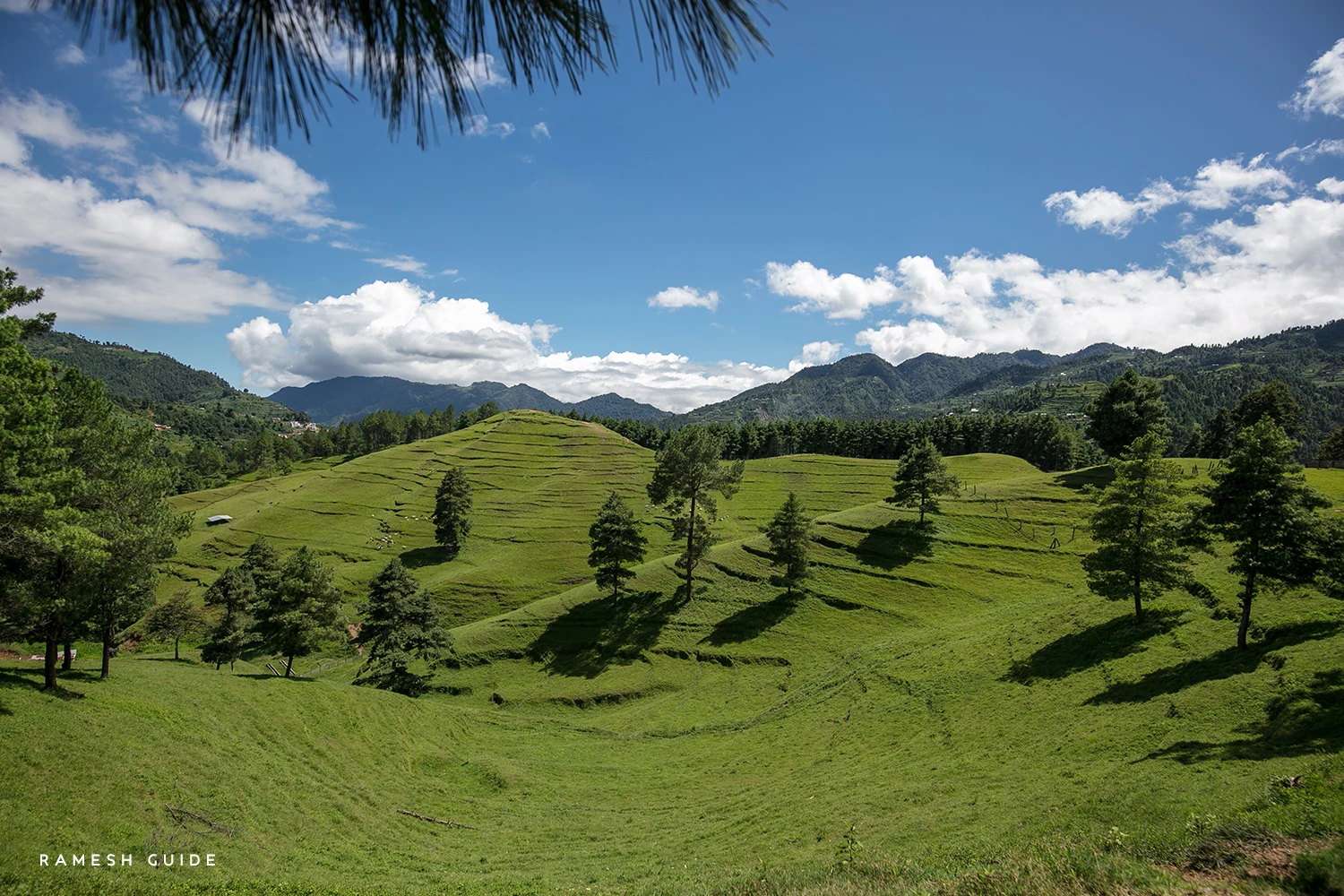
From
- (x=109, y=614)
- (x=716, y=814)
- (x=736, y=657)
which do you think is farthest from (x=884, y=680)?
(x=109, y=614)

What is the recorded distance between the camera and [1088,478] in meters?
70.4

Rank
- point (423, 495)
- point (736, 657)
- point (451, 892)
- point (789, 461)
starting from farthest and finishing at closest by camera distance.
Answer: point (789, 461), point (423, 495), point (736, 657), point (451, 892)

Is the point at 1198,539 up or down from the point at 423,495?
up

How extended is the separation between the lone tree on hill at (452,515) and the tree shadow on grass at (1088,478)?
8212 cm

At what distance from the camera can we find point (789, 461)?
119 m

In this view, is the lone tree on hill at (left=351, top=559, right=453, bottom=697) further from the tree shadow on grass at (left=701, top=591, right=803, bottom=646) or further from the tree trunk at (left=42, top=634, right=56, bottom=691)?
the tree trunk at (left=42, top=634, right=56, bottom=691)

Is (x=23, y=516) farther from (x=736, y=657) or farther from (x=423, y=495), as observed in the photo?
(x=423, y=495)

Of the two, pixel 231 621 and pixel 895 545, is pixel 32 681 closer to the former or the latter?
pixel 231 621

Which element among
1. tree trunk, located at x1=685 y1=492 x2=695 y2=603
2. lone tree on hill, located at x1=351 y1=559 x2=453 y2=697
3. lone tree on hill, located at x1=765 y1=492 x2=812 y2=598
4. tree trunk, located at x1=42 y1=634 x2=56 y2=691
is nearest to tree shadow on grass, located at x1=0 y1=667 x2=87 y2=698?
tree trunk, located at x1=42 y1=634 x2=56 y2=691

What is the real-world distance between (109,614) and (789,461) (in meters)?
107

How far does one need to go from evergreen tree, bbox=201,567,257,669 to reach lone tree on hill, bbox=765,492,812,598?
46.1 metres

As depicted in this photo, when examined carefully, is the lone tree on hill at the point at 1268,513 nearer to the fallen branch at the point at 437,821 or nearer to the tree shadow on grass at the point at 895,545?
the tree shadow on grass at the point at 895,545

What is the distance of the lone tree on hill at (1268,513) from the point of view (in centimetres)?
2355

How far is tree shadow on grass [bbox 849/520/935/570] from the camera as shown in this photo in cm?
5503
